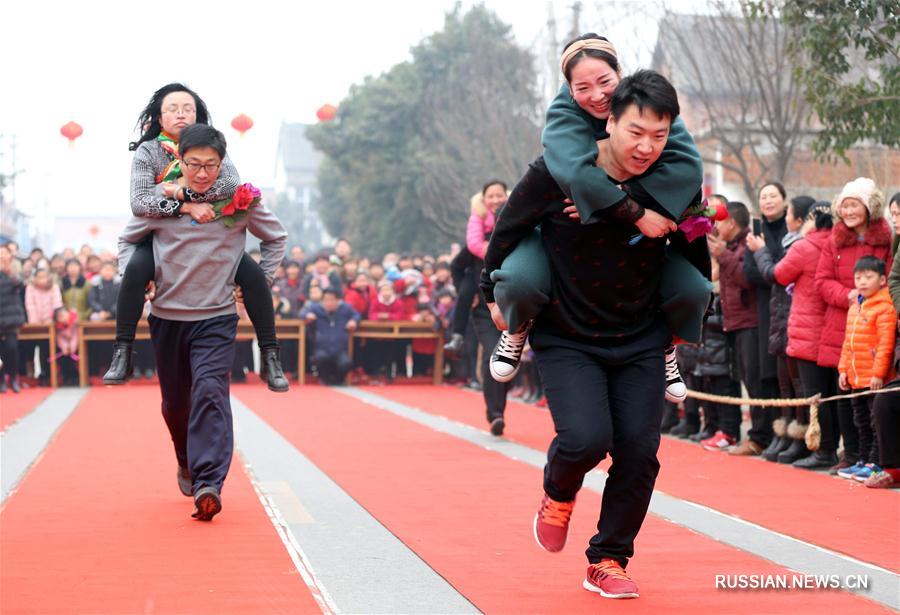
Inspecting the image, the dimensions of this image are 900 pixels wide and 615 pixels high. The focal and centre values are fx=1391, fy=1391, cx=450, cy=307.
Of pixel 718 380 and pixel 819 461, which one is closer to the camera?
pixel 819 461

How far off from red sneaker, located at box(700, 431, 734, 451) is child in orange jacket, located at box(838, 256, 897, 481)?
1978 mm

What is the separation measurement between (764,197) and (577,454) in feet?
21.6

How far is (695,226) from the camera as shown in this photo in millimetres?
5363

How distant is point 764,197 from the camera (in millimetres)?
11422

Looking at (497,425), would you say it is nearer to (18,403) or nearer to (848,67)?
(848,67)

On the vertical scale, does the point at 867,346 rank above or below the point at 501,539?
above

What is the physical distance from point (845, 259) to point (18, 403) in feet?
35.1

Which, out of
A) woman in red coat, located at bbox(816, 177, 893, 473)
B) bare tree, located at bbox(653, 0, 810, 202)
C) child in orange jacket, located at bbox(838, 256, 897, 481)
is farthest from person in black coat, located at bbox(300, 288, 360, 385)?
child in orange jacket, located at bbox(838, 256, 897, 481)

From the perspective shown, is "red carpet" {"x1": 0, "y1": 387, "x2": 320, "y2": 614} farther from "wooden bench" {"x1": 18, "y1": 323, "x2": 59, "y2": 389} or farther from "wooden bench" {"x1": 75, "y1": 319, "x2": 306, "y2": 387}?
"wooden bench" {"x1": 75, "y1": 319, "x2": 306, "y2": 387}

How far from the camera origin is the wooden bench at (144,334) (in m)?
20.3

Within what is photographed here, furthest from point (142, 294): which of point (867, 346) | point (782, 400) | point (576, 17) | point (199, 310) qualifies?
point (576, 17)

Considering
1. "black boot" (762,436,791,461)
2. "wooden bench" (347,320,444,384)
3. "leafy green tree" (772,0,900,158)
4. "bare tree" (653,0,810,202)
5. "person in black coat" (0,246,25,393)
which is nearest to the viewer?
"black boot" (762,436,791,461)

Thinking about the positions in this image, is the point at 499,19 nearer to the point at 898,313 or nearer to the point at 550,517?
the point at 898,313

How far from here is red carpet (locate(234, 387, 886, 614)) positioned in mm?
5449
